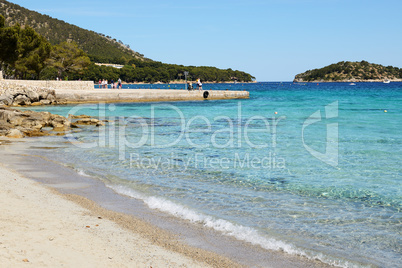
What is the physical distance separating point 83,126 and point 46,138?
6036 mm

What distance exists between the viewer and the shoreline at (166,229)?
222 inches

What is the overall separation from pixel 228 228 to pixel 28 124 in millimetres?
17402

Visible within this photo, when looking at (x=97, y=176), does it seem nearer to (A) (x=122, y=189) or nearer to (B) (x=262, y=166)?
(A) (x=122, y=189)

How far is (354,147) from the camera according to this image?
17.1 m

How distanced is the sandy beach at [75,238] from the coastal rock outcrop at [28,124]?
12179 mm

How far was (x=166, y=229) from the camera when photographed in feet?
22.3

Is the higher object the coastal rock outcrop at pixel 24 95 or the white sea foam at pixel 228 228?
the coastal rock outcrop at pixel 24 95

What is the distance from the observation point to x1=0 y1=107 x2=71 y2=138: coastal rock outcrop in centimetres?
1923

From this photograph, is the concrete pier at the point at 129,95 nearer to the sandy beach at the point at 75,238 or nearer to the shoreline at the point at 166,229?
the shoreline at the point at 166,229

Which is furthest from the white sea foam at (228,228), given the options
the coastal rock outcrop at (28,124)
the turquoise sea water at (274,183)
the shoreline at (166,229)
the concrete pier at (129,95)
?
the concrete pier at (129,95)

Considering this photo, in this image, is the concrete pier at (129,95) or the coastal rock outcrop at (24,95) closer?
the coastal rock outcrop at (24,95)

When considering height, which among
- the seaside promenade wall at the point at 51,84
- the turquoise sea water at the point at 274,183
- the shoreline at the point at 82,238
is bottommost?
the turquoise sea water at the point at 274,183

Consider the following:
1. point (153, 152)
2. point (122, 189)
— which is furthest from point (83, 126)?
point (122, 189)

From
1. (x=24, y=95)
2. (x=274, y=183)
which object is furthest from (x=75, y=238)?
(x=24, y=95)
